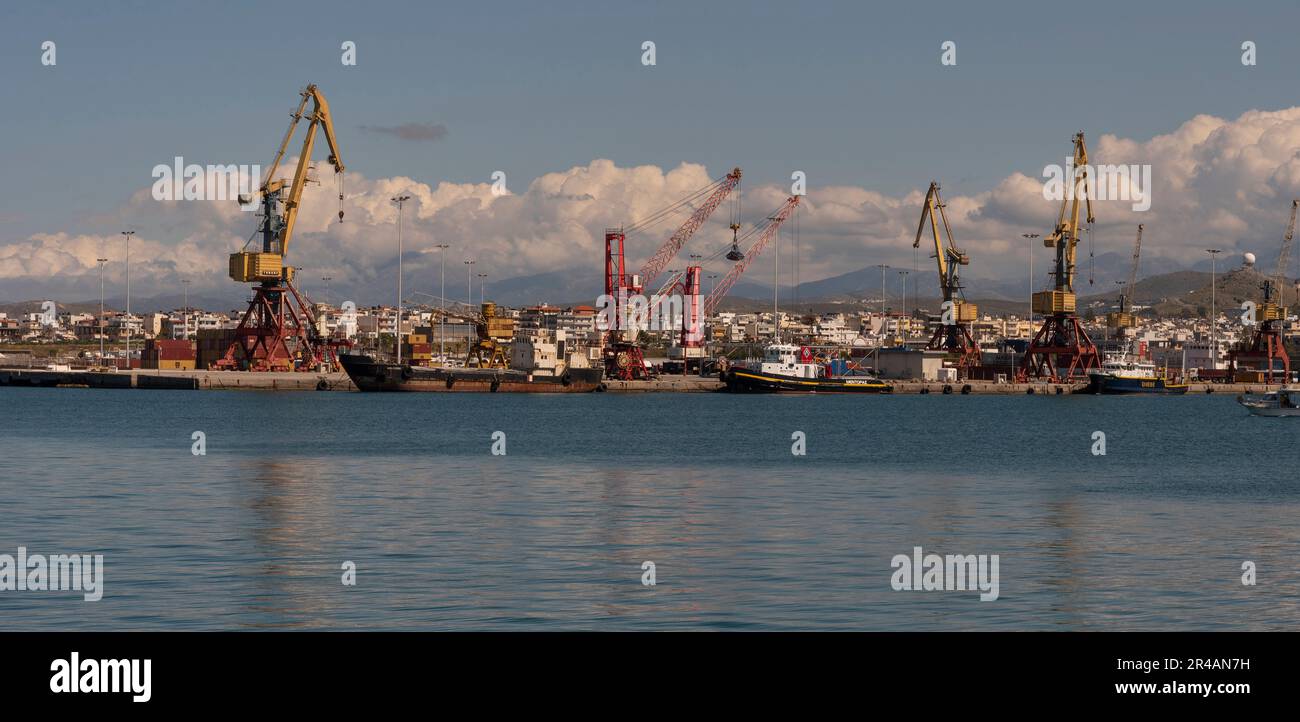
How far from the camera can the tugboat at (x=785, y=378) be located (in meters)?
183

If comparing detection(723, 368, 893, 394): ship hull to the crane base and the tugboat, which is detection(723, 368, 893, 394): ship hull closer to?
the tugboat

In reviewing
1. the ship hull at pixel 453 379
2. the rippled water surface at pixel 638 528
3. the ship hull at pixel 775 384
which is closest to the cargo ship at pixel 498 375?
the ship hull at pixel 453 379

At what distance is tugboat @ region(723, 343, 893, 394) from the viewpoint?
18312 cm

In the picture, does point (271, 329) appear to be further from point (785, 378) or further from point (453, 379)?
point (785, 378)

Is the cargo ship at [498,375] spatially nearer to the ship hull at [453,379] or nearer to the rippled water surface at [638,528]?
the ship hull at [453,379]

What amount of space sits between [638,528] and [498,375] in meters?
149

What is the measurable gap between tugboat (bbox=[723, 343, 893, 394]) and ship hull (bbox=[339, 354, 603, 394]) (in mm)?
21299

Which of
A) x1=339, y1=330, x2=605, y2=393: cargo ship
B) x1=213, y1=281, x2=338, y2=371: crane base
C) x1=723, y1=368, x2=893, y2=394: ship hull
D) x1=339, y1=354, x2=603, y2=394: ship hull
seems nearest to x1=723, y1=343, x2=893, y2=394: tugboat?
x1=723, y1=368, x2=893, y2=394: ship hull

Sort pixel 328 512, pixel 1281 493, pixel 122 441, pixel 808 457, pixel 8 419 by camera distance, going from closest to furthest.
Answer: pixel 328 512 → pixel 1281 493 → pixel 808 457 → pixel 122 441 → pixel 8 419
